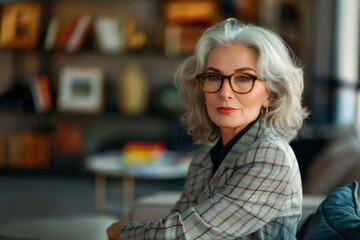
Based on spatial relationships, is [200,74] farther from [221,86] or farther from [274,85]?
[274,85]

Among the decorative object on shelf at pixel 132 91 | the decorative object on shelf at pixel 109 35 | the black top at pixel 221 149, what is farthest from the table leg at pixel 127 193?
the black top at pixel 221 149

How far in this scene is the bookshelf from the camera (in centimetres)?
514

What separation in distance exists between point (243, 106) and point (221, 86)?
0.07m

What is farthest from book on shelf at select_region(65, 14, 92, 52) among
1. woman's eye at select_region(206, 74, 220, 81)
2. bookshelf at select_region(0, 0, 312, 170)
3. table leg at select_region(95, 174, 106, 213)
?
woman's eye at select_region(206, 74, 220, 81)

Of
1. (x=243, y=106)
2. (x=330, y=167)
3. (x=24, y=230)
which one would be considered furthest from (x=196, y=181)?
(x=330, y=167)

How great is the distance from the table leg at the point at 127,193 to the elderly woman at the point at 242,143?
229 cm

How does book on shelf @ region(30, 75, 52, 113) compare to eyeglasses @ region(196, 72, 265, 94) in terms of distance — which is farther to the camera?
book on shelf @ region(30, 75, 52, 113)

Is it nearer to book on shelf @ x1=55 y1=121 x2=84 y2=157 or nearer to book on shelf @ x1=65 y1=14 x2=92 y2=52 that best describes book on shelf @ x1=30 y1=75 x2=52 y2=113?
book on shelf @ x1=55 y1=121 x2=84 y2=157

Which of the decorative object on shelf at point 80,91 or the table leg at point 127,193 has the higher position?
the decorative object on shelf at point 80,91

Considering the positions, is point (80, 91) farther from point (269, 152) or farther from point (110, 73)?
point (269, 152)

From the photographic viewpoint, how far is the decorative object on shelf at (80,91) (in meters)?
Answer: 5.23

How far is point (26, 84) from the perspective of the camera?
215 inches

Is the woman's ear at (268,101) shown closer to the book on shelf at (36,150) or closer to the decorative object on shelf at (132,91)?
the decorative object on shelf at (132,91)

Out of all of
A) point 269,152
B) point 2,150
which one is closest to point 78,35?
point 2,150
